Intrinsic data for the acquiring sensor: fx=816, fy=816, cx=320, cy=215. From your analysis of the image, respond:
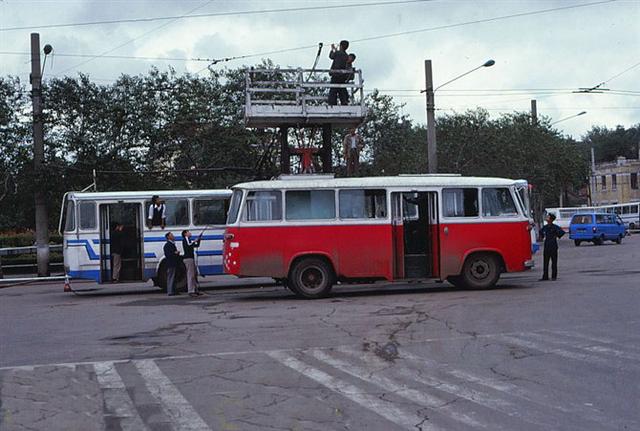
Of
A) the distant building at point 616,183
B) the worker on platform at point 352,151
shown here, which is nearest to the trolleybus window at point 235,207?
the worker on platform at point 352,151

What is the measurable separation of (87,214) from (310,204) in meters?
7.17

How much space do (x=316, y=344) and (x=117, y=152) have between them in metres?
25.0

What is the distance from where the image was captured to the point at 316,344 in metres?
11.9

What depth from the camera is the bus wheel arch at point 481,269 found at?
65.0 ft

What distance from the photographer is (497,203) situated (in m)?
20.0

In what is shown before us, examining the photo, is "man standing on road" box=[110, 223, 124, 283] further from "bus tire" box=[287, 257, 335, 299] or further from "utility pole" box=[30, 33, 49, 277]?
"utility pole" box=[30, 33, 49, 277]

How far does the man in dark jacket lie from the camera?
2581 cm

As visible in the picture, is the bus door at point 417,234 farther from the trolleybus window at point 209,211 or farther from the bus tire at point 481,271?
the trolleybus window at point 209,211

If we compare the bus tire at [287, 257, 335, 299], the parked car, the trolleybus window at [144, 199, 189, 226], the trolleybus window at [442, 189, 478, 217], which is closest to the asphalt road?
the bus tire at [287, 257, 335, 299]

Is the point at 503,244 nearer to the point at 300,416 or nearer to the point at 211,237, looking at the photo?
the point at 211,237

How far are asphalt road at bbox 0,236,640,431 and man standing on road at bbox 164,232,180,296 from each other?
2842mm

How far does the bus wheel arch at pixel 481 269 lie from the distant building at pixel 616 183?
82.3 m

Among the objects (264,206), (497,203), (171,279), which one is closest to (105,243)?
(171,279)

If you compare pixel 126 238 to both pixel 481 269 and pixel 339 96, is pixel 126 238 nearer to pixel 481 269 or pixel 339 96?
pixel 339 96
